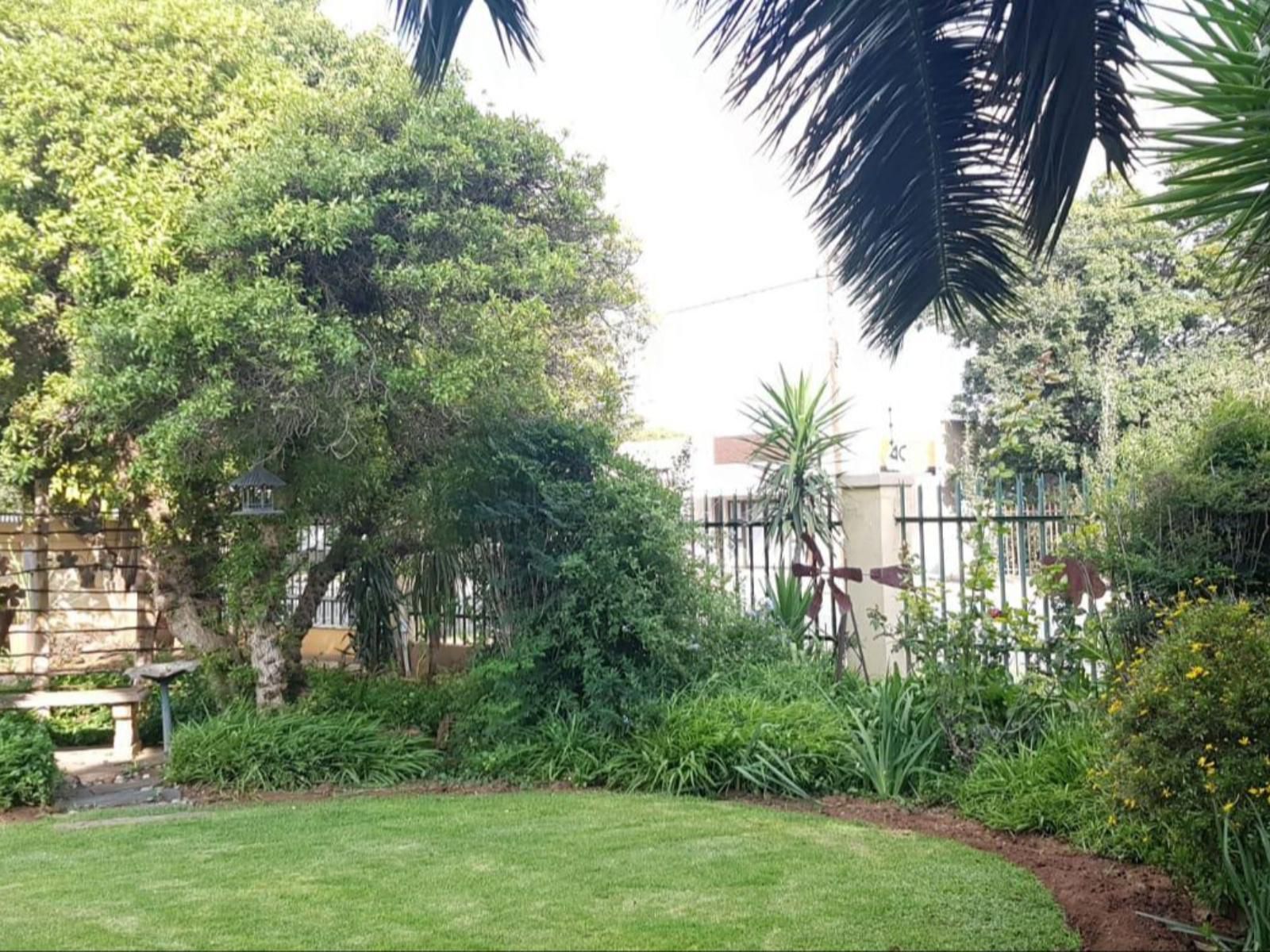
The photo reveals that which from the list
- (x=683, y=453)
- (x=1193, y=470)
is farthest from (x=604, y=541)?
(x=1193, y=470)

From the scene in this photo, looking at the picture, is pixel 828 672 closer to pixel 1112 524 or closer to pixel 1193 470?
pixel 1112 524

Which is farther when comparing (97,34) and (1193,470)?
(97,34)

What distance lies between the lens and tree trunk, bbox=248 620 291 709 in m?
8.48

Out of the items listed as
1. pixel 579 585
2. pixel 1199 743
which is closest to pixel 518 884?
pixel 1199 743

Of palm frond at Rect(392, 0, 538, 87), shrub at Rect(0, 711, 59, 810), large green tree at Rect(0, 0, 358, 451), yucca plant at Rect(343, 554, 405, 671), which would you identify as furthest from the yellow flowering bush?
yucca plant at Rect(343, 554, 405, 671)

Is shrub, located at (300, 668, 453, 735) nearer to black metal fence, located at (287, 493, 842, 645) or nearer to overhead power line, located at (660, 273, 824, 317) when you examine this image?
black metal fence, located at (287, 493, 842, 645)

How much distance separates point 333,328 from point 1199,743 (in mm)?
5470

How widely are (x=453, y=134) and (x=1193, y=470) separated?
17.7 ft

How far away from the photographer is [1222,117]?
3.66 metres

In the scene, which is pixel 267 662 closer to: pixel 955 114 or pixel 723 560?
pixel 723 560

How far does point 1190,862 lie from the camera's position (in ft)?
13.0

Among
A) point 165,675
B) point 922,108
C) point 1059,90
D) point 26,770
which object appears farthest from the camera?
point 165,675

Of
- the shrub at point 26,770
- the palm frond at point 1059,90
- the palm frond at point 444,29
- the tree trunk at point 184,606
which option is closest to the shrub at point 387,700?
the tree trunk at point 184,606

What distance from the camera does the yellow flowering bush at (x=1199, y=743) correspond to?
3.79 m
